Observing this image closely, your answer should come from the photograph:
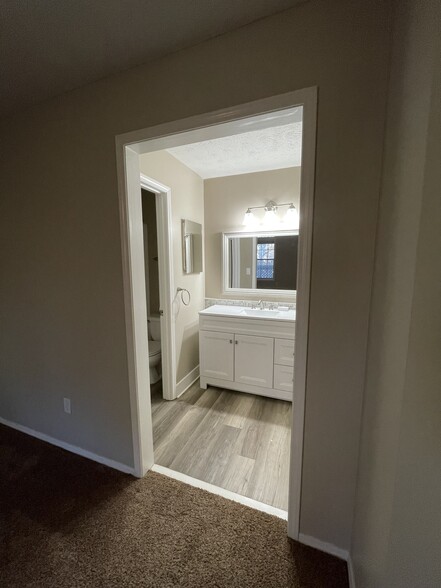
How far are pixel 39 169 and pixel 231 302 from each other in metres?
2.11

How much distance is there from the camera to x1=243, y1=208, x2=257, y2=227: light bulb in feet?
9.01

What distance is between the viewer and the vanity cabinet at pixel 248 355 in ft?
7.55

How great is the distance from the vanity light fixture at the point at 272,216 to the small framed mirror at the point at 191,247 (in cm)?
58

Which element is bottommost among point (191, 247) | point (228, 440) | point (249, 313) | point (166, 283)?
point (228, 440)

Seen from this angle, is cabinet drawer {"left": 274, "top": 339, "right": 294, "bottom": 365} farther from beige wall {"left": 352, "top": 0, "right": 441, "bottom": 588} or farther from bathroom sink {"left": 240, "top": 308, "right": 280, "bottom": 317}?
beige wall {"left": 352, "top": 0, "right": 441, "bottom": 588}

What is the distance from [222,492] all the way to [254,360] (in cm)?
114

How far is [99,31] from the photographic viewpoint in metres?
1.03

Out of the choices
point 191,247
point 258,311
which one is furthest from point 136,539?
point 191,247

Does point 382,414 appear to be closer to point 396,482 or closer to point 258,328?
point 396,482

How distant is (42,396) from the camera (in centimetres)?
181

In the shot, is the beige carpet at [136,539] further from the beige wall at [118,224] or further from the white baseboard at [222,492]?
the beige wall at [118,224]

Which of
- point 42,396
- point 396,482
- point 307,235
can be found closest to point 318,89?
point 307,235

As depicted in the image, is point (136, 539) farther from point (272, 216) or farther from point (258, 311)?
point (272, 216)

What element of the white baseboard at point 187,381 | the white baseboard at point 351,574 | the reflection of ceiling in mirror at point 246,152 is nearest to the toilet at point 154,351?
the white baseboard at point 187,381
